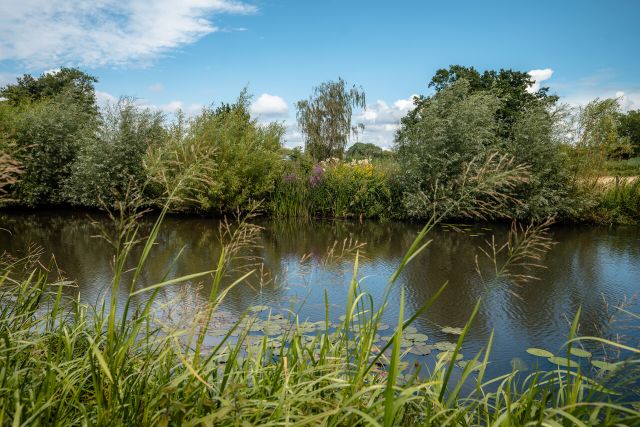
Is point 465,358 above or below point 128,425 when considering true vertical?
below

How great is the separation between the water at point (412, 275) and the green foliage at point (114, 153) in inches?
59.3

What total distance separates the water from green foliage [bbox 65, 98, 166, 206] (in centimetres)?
151

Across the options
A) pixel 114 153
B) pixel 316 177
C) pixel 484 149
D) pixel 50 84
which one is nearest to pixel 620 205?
pixel 484 149

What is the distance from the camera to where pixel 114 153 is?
13023 millimetres

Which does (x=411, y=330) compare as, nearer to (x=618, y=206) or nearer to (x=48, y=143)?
(x=618, y=206)

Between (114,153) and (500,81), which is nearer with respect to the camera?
(114,153)

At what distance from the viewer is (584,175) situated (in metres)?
11.5

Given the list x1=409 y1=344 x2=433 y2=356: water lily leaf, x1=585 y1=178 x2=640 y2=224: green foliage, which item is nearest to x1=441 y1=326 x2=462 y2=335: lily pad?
x1=409 y1=344 x2=433 y2=356: water lily leaf

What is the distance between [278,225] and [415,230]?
3.63 meters

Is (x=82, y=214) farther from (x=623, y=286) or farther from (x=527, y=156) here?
(x=623, y=286)

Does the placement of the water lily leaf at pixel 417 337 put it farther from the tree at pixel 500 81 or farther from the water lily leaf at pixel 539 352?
the tree at pixel 500 81

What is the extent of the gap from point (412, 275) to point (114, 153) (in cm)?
1012

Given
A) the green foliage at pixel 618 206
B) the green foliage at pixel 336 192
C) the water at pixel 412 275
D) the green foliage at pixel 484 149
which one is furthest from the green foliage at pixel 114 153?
the green foliage at pixel 618 206

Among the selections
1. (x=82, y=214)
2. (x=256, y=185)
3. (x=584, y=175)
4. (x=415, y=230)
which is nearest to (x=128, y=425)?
(x=415, y=230)
